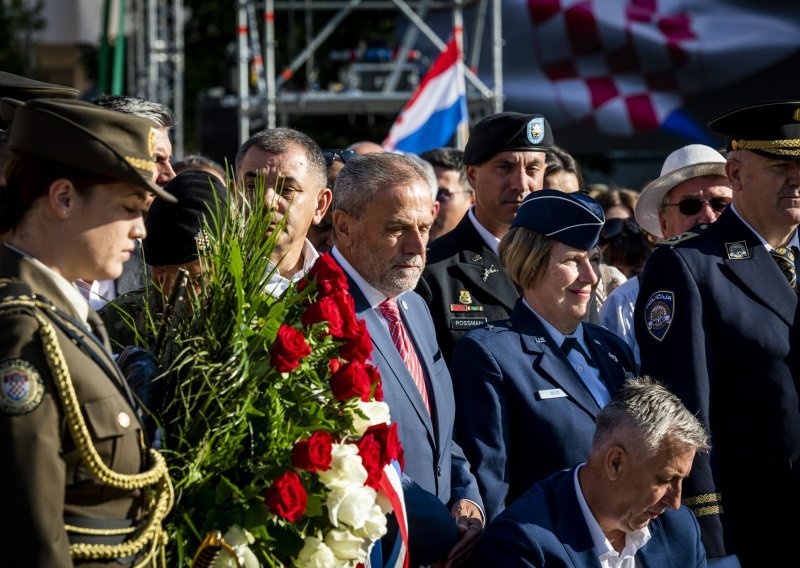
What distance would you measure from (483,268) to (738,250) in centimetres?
98

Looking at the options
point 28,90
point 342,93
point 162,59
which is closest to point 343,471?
point 28,90

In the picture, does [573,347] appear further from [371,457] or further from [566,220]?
[371,457]

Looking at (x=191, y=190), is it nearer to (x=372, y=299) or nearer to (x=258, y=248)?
(x=372, y=299)

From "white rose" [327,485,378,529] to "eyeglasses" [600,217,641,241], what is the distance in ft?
12.4

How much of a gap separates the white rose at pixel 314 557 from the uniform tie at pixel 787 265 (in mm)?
2169

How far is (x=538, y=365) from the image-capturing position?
3.86m

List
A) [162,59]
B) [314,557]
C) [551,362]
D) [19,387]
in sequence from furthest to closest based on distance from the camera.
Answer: [162,59] < [551,362] < [314,557] < [19,387]

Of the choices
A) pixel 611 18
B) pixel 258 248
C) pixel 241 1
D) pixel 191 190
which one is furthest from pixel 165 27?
pixel 258 248

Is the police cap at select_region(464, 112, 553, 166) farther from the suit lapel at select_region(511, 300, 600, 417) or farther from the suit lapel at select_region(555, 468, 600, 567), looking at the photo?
the suit lapel at select_region(555, 468, 600, 567)

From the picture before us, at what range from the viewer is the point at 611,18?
1134 centimetres

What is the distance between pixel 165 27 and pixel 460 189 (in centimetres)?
746

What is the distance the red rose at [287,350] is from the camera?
2605 millimetres

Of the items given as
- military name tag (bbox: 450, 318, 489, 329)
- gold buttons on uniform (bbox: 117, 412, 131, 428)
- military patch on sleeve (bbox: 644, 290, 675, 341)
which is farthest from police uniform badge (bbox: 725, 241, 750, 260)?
gold buttons on uniform (bbox: 117, 412, 131, 428)

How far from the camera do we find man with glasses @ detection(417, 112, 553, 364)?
451 centimetres
